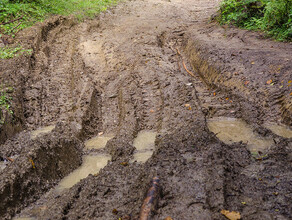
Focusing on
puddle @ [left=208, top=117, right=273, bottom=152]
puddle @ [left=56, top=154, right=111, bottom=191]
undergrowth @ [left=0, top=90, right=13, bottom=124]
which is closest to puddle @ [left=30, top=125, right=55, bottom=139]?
undergrowth @ [left=0, top=90, right=13, bottom=124]

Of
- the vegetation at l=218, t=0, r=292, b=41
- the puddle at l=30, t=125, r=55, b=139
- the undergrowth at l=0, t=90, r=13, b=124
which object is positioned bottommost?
the puddle at l=30, t=125, r=55, b=139

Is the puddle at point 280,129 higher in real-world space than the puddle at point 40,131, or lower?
lower

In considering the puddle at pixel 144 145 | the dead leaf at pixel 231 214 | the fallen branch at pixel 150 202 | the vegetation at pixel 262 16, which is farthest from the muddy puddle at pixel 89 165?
the vegetation at pixel 262 16

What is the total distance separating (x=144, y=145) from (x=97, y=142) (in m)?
0.94

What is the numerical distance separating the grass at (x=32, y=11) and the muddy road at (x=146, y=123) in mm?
456

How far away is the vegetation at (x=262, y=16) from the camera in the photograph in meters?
6.85

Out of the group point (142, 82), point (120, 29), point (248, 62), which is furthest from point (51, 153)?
point (120, 29)

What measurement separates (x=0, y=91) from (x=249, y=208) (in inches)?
183

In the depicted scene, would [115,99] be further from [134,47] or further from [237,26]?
[237,26]

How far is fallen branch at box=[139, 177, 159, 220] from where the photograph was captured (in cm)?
208

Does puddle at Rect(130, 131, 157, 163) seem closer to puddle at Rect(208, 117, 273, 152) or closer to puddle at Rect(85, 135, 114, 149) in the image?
puddle at Rect(85, 135, 114, 149)

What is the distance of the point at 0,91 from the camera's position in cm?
491

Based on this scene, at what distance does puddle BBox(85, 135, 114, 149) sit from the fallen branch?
8.11ft

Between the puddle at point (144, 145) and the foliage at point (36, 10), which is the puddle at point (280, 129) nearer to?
the puddle at point (144, 145)
